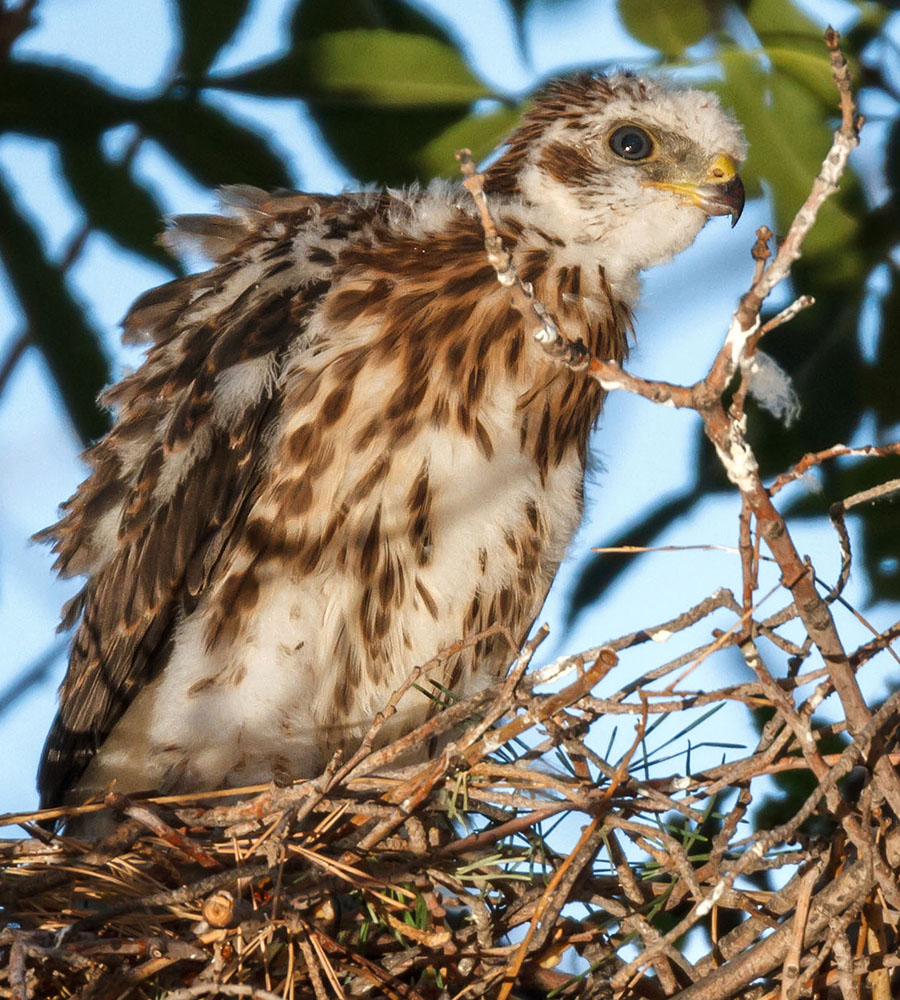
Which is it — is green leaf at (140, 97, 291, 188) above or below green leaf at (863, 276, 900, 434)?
above

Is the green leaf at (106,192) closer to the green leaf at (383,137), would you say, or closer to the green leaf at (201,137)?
the green leaf at (201,137)

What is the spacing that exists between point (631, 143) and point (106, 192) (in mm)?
1222

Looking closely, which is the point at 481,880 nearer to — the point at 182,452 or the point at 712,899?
the point at 712,899

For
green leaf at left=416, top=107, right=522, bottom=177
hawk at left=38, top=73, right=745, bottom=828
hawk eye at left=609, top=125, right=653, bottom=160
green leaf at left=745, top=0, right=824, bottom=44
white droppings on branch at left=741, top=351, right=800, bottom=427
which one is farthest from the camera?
green leaf at left=416, top=107, right=522, bottom=177

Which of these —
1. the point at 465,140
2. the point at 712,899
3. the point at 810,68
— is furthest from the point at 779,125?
the point at 712,899

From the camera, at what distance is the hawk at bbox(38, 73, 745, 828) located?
318 centimetres

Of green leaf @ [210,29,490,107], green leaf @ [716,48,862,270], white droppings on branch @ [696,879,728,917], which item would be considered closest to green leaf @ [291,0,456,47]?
green leaf @ [210,29,490,107]

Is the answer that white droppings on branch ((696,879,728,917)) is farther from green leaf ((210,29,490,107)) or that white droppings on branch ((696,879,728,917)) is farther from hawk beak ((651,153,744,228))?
green leaf ((210,29,490,107))

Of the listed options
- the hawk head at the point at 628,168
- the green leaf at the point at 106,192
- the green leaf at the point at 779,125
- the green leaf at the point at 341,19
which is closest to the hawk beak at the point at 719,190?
the hawk head at the point at 628,168

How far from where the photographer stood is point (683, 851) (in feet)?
8.09

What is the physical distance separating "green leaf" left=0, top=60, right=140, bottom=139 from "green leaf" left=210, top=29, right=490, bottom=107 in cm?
27

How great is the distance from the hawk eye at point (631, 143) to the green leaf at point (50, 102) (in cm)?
117

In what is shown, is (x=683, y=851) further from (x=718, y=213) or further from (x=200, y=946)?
(x=718, y=213)

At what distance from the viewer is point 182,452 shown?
326 cm
